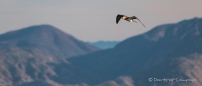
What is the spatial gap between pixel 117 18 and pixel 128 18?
0.66m

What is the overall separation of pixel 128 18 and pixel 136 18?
631 millimetres

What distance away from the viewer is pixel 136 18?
66.7ft

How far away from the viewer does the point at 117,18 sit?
842 inches

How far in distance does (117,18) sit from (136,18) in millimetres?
1280

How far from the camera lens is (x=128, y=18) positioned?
20.9 m
